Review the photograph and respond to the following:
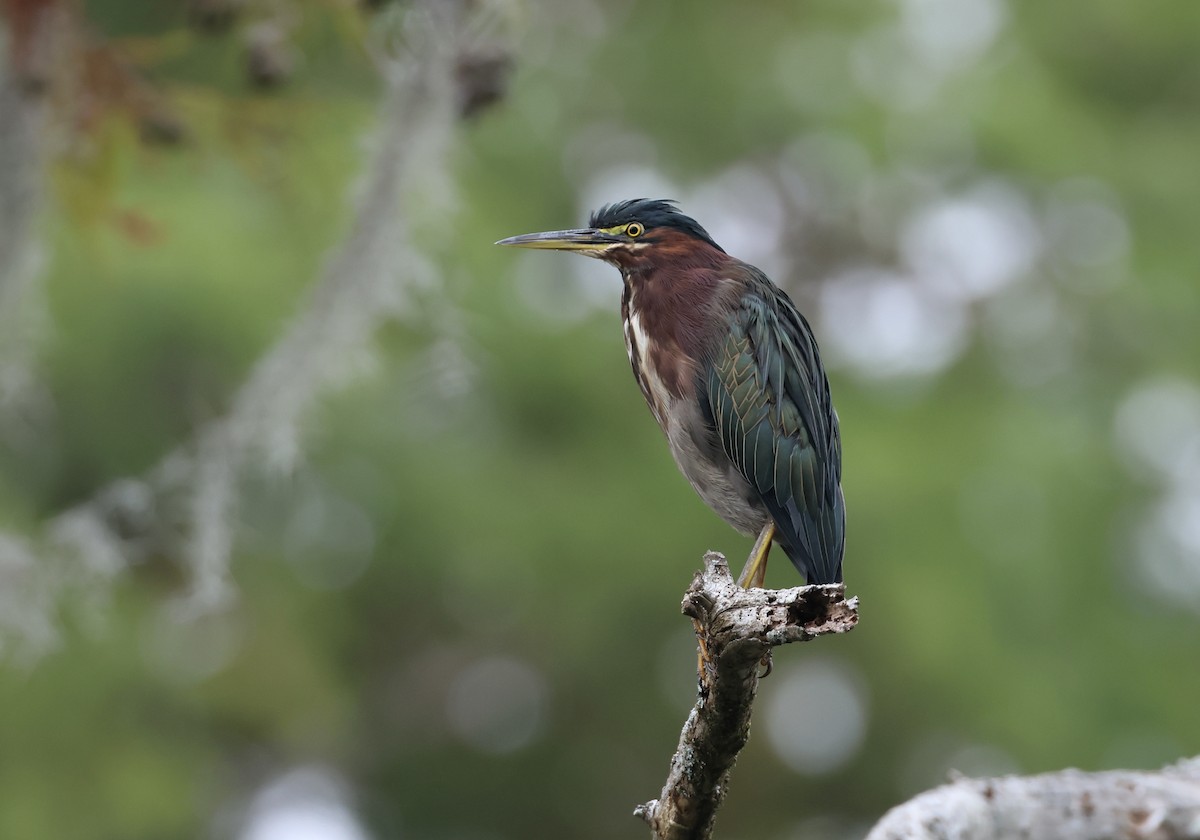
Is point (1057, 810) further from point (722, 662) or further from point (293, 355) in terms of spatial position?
point (293, 355)

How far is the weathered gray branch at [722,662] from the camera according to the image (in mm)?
2064

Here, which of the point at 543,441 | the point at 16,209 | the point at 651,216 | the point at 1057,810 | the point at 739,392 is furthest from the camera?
the point at 543,441

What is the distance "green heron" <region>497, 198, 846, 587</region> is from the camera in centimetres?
326

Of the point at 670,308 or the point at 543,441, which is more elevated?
the point at 543,441

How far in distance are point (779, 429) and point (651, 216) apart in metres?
0.64

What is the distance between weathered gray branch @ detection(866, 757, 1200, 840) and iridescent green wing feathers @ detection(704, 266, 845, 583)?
61.0 inches

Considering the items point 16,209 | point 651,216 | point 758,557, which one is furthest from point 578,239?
point 16,209

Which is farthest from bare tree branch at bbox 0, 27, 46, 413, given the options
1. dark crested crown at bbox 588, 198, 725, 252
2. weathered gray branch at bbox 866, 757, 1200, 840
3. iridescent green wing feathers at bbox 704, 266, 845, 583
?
weathered gray branch at bbox 866, 757, 1200, 840

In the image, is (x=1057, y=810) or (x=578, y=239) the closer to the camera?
(x=1057, y=810)

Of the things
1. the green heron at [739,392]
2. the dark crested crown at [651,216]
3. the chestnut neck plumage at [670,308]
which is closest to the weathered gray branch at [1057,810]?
the green heron at [739,392]

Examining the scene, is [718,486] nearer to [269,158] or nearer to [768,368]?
[768,368]

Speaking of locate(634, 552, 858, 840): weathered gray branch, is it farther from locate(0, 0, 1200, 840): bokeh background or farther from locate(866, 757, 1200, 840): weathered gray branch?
locate(0, 0, 1200, 840): bokeh background

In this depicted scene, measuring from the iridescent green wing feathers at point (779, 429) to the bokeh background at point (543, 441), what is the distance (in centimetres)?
61

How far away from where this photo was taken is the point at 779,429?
130 inches
